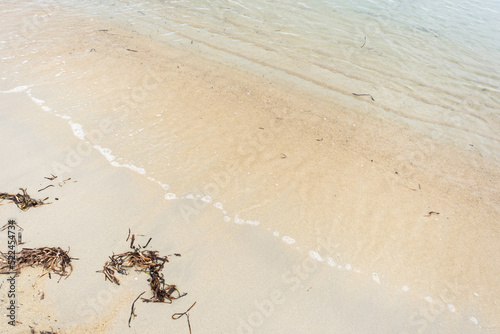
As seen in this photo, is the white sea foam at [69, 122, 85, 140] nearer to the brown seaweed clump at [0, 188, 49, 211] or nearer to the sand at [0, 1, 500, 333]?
the sand at [0, 1, 500, 333]

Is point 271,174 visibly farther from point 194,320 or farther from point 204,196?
point 194,320

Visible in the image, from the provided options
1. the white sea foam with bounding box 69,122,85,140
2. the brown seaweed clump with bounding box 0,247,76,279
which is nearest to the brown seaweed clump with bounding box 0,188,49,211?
the brown seaweed clump with bounding box 0,247,76,279

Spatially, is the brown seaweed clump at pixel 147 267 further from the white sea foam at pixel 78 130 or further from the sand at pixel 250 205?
the white sea foam at pixel 78 130

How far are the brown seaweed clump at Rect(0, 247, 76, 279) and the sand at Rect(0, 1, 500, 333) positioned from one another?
8 centimetres

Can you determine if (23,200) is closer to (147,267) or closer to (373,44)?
(147,267)

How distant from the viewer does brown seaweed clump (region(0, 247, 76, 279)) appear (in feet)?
9.02

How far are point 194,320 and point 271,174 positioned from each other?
206 centimetres

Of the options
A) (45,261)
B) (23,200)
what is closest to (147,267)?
(45,261)

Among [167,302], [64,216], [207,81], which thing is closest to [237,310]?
[167,302]

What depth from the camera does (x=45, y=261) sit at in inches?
111

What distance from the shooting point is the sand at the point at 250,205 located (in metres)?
2.74

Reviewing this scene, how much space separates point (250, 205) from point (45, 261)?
6.98 feet

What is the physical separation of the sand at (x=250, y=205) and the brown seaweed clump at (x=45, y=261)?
0.27ft

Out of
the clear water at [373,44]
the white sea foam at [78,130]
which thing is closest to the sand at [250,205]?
the white sea foam at [78,130]
